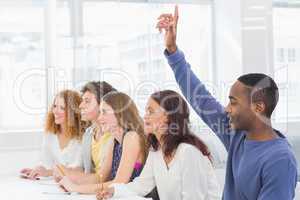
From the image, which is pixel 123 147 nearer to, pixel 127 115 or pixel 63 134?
pixel 127 115

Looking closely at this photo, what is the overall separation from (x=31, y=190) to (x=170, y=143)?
2.60 feet

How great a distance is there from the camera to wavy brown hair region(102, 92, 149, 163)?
2.34 metres

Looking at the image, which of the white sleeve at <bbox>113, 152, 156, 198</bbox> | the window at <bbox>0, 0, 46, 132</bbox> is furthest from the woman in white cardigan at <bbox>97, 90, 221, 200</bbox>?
the window at <bbox>0, 0, 46, 132</bbox>

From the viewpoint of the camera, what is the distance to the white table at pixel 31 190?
2.00 meters

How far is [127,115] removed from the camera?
98.9 inches

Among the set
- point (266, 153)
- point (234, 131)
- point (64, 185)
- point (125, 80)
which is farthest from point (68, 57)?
point (266, 153)

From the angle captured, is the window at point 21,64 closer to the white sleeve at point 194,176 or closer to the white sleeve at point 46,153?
the white sleeve at point 46,153

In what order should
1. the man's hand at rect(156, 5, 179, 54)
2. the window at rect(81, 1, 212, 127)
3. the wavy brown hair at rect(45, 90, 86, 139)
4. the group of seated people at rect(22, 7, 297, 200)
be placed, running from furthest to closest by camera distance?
the window at rect(81, 1, 212, 127), the wavy brown hair at rect(45, 90, 86, 139), the man's hand at rect(156, 5, 179, 54), the group of seated people at rect(22, 7, 297, 200)

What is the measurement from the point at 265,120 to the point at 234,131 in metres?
0.16

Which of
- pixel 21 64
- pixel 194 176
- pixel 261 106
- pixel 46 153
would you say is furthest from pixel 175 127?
pixel 21 64

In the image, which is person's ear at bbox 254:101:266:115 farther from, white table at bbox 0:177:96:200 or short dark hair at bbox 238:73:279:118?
white table at bbox 0:177:96:200

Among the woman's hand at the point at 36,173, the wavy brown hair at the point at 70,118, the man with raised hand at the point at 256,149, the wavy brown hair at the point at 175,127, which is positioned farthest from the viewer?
the wavy brown hair at the point at 70,118

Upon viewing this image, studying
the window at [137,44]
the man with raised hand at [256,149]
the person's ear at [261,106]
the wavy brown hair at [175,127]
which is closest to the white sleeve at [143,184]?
the wavy brown hair at [175,127]

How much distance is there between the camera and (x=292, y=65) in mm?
2840
